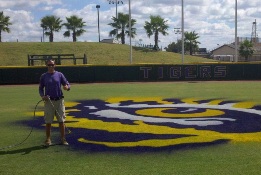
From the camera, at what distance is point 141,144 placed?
8211 millimetres

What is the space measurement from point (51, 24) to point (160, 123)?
59286mm

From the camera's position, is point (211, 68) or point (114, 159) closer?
point (114, 159)

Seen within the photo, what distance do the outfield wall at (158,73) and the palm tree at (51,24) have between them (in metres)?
38.2

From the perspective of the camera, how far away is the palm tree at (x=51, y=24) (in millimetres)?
66444

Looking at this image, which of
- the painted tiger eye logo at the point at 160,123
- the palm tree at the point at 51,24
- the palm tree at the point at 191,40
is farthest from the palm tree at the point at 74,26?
the painted tiger eye logo at the point at 160,123

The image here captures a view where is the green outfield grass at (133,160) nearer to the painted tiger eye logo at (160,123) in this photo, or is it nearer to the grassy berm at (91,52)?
the painted tiger eye logo at (160,123)

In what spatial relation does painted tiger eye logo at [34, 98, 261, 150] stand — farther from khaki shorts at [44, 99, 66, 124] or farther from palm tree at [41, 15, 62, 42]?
palm tree at [41, 15, 62, 42]

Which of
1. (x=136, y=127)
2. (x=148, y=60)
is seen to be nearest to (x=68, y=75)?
(x=136, y=127)

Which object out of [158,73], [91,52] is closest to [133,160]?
[158,73]

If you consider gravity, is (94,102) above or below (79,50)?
below

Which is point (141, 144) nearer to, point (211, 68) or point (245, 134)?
point (245, 134)

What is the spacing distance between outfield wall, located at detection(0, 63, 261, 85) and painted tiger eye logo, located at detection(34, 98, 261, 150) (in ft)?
48.5

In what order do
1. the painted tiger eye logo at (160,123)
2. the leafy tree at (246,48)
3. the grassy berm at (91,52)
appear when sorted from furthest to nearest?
the leafy tree at (246,48) → the grassy berm at (91,52) → the painted tiger eye logo at (160,123)

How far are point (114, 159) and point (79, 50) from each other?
5542 centimetres
